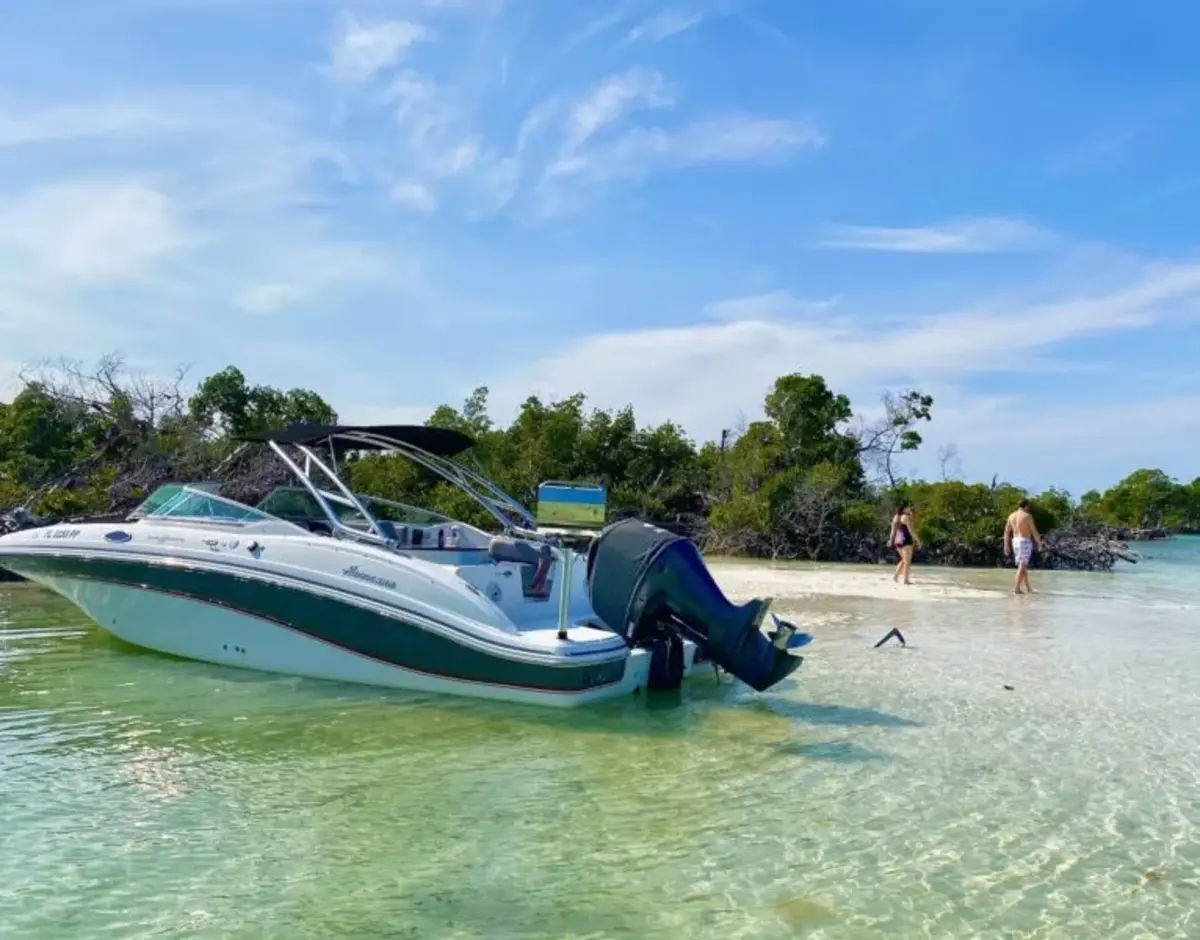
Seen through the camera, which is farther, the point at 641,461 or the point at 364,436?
the point at 641,461

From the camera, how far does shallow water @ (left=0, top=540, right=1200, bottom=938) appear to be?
418 cm

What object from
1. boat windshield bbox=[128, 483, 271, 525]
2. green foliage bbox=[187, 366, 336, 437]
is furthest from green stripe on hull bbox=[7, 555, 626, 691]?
green foliage bbox=[187, 366, 336, 437]

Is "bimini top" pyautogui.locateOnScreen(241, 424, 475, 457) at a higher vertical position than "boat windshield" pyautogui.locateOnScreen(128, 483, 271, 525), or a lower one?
higher

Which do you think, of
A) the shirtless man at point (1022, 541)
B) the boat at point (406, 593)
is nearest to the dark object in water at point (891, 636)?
the boat at point (406, 593)

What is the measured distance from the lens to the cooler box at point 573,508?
880 cm

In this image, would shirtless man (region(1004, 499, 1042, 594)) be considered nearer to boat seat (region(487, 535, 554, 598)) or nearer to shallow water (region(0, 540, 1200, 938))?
shallow water (region(0, 540, 1200, 938))

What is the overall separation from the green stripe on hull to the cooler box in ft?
4.62

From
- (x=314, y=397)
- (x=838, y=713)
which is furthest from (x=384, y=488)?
(x=838, y=713)

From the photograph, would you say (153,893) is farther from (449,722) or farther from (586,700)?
(586,700)

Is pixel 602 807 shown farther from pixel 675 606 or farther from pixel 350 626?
pixel 350 626

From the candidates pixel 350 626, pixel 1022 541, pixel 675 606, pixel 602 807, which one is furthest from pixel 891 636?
pixel 1022 541

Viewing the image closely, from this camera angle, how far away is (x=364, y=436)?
969 cm

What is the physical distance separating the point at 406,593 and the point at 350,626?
0.59 meters

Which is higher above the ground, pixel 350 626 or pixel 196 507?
pixel 196 507
